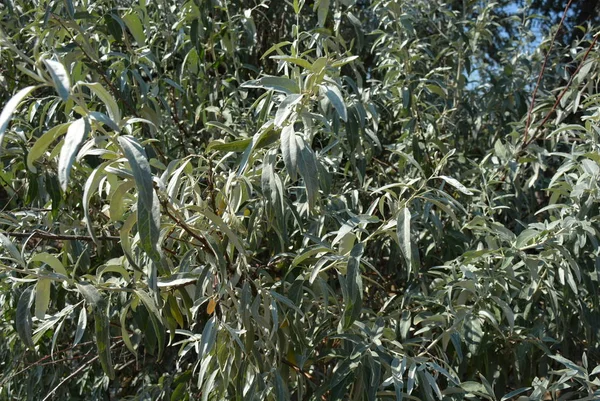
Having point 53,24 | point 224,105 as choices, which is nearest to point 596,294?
point 224,105

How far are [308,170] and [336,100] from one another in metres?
0.13

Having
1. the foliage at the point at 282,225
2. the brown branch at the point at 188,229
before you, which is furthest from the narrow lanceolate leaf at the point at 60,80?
the brown branch at the point at 188,229

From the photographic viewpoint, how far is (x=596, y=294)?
1801 mm

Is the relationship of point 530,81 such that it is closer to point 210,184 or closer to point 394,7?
point 394,7

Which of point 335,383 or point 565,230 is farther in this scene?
point 565,230

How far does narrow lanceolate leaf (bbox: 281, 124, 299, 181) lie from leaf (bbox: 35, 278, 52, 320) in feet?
1.65

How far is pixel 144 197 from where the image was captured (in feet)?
3.11

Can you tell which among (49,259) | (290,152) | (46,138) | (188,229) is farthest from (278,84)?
(49,259)

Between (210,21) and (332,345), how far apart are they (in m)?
1.13

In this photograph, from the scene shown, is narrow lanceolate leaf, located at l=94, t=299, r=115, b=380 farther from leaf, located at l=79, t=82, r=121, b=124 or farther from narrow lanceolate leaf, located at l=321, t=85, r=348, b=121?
narrow lanceolate leaf, located at l=321, t=85, r=348, b=121

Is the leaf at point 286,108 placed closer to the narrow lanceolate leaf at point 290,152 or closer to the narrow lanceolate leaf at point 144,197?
the narrow lanceolate leaf at point 290,152

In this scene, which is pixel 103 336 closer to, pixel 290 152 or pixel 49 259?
pixel 49 259

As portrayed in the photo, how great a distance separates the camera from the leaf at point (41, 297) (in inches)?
48.9

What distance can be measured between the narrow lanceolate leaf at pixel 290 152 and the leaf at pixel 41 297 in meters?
0.50
